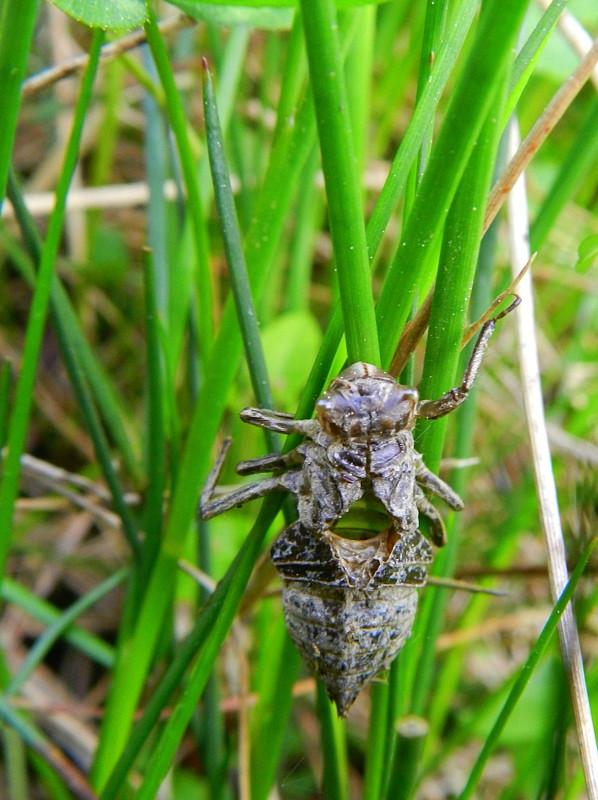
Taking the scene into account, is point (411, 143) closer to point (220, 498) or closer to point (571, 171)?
point (571, 171)

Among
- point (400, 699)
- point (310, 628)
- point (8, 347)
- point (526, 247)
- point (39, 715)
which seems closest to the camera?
point (310, 628)

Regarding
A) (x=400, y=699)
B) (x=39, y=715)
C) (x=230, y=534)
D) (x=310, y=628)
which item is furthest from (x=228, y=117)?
(x=39, y=715)

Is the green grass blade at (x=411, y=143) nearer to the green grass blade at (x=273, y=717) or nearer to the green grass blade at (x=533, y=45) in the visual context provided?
the green grass blade at (x=533, y=45)

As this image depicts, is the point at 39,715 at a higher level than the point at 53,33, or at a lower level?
lower

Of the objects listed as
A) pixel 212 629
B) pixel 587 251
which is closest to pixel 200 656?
pixel 212 629

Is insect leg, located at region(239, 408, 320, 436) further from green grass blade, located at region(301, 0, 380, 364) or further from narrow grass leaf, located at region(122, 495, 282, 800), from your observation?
green grass blade, located at region(301, 0, 380, 364)

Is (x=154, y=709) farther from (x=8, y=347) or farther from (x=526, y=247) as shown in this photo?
(x=8, y=347)
